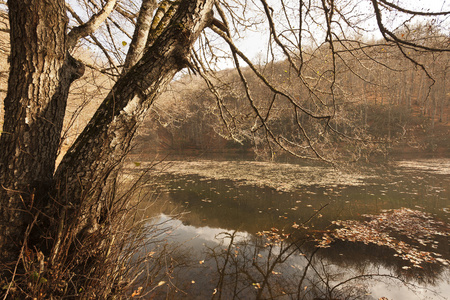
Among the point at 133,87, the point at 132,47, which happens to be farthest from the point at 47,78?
the point at 132,47

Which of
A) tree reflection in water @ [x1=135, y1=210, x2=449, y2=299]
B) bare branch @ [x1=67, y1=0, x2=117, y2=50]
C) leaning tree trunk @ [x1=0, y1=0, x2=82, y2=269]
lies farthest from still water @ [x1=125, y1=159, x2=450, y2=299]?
bare branch @ [x1=67, y1=0, x2=117, y2=50]

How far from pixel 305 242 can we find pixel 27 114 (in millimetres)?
5773

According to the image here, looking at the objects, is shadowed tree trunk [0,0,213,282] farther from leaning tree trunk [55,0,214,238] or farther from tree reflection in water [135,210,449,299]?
tree reflection in water [135,210,449,299]

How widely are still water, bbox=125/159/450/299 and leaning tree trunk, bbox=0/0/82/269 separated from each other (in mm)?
688

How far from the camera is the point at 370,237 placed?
580 centimetres

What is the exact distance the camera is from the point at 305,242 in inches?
219

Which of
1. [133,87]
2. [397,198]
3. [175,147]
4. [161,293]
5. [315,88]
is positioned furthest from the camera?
[175,147]

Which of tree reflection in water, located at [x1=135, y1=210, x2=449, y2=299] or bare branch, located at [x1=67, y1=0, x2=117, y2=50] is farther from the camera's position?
tree reflection in water, located at [x1=135, y1=210, x2=449, y2=299]

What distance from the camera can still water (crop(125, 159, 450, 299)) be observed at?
3.99 m

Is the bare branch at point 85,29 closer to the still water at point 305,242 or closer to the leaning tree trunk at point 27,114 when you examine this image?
the leaning tree trunk at point 27,114

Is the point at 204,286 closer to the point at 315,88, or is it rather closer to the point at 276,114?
the point at 276,114

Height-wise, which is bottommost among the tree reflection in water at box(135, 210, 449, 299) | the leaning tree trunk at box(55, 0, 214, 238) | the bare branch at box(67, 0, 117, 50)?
the tree reflection in water at box(135, 210, 449, 299)

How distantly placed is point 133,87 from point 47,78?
23.4 inches

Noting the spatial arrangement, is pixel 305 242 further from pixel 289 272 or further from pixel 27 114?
pixel 27 114
